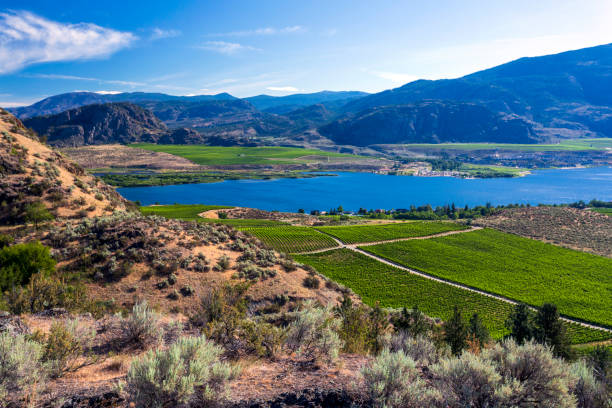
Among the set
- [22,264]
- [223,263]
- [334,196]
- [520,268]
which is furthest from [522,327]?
[334,196]

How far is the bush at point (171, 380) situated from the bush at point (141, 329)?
5.24 meters

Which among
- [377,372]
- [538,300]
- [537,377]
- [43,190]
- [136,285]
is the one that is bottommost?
[538,300]

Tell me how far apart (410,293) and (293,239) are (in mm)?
30863

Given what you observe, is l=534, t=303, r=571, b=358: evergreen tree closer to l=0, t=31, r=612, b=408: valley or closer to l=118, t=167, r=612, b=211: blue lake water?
l=0, t=31, r=612, b=408: valley

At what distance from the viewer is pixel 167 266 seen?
26.5 m

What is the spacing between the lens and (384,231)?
86.1m

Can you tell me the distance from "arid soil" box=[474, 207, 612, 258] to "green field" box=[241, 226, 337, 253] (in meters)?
57.4

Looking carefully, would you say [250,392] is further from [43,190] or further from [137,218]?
[43,190]

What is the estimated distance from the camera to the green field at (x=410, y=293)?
4328 centimetres

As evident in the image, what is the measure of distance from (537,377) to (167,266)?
2486 cm

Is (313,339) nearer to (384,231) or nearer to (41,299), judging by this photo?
(41,299)

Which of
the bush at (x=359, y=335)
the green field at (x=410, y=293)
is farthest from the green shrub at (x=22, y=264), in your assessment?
the green field at (x=410, y=293)

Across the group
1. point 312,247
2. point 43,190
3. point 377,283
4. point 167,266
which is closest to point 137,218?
point 167,266

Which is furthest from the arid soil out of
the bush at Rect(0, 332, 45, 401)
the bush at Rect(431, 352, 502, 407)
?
the bush at Rect(0, 332, 45, 401)
